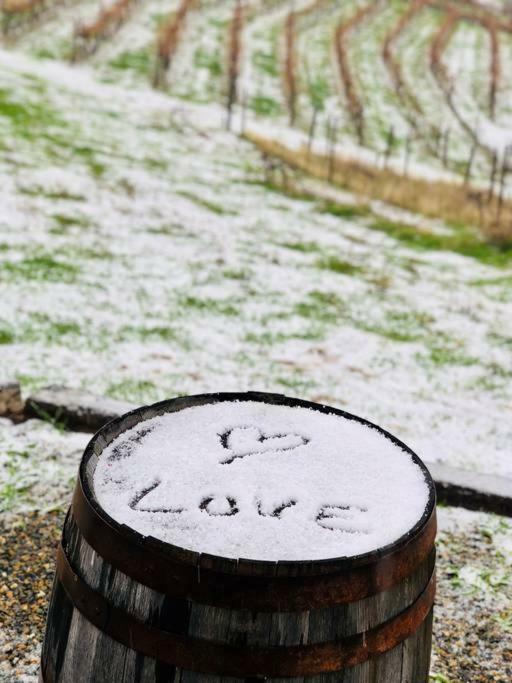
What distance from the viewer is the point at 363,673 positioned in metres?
1.68

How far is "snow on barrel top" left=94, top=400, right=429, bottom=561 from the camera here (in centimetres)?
175

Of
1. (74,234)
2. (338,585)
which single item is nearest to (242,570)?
(338,585)

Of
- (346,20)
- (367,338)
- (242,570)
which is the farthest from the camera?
(346,20)

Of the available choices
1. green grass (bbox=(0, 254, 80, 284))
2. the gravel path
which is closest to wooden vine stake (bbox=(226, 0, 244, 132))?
green grass (bbox=(0, 254, 80, 284))

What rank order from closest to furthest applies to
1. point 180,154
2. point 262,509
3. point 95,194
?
point 262,509, point 95,194, point 180,154

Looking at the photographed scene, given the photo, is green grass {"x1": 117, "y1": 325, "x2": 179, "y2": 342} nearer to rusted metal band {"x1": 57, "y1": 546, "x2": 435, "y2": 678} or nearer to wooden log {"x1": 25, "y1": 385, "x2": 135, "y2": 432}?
wooden log {"x1": 25, "y1": 385, "x2": 135, "y2": 432}

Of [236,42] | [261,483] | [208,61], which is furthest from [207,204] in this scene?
[236,42]

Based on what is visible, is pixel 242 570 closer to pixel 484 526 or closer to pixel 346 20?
pixel 484 526

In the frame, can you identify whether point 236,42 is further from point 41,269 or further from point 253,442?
point 253,442

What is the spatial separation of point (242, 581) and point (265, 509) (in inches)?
14.5

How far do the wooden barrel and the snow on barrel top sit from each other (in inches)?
0.4

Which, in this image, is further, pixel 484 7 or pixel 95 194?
pixel 484 7

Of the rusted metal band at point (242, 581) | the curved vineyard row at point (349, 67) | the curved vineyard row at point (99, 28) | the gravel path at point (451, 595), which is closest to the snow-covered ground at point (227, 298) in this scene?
the gravel path at point (451, 595)

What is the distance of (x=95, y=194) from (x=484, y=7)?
62.4 m
